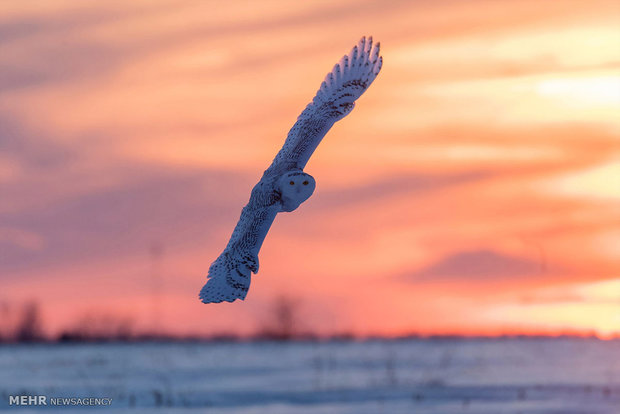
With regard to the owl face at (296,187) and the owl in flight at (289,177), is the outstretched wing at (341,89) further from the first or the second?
the owl face at (296,187)

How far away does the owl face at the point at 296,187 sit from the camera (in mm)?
12148

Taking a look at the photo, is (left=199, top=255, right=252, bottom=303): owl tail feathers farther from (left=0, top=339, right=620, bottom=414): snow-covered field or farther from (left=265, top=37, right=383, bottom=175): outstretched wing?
(left=0, top=339, right=620, bottom=414): snow-covered field

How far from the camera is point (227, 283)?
42.2 ft

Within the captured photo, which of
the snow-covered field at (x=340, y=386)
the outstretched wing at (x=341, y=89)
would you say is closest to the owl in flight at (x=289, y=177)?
the outstretched wing at (x=341, y=89)

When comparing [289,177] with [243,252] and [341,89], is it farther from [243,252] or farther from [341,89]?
[341,89]

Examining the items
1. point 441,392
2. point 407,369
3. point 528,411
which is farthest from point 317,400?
point 407,369

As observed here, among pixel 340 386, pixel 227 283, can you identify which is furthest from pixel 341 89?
pixel 340 386

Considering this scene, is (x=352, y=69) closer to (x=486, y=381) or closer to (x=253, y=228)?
(x=253, y=228)

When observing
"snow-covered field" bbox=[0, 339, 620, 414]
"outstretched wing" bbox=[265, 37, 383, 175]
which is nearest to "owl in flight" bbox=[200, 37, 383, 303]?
"outstretched wing" bbox=[265, 37, 383, 175]

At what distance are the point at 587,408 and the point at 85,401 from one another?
1537 cm

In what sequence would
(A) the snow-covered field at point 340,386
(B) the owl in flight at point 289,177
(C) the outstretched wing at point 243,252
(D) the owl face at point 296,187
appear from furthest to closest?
(A) the snow-covered field at point 340,386 → (C) the outstretched wing at point 243,252 → (B) the owl in flight at point 289,177 → (D) the owl face at point 296,187

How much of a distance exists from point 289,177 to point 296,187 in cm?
20

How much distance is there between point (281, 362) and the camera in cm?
6378

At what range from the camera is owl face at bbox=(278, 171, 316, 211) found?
1215 cm
